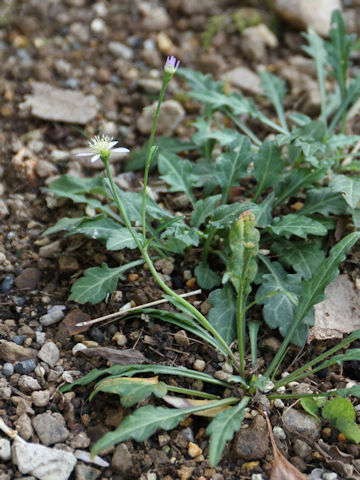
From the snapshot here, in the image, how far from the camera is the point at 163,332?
253 centimetres

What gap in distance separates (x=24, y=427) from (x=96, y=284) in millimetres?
695

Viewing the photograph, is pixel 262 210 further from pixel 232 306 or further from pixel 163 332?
pixel 163 332

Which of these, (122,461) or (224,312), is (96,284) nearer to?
(224,312)

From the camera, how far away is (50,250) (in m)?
2.86

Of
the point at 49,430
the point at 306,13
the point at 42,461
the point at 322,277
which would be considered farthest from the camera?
the point at 306,13

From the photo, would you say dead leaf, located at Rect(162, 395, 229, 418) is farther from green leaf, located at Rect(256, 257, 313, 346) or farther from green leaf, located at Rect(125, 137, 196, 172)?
green leaf, located at Rect(125, 137, 196, 172)

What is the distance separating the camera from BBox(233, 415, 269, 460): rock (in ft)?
6.99

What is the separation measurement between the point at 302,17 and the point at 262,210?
217 cm

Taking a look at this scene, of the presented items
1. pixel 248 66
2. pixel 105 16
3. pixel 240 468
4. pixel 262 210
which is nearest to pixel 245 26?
pixel 248 66

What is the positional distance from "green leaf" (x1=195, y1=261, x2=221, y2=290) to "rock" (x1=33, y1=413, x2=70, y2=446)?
893mm

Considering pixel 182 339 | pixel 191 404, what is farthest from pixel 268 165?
pixel 191 404

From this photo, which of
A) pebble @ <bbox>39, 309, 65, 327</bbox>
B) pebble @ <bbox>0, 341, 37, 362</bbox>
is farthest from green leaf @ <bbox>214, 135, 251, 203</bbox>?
pebble @ <bbox>0, 341, 37, 362</bbox>

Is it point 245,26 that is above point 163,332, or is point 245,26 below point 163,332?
above

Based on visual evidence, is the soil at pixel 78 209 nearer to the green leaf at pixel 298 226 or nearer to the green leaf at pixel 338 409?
the green leaf at pixel 338 409
